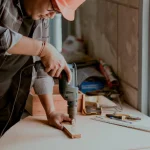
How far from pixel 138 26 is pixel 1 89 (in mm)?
711

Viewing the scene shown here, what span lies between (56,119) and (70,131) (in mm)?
133

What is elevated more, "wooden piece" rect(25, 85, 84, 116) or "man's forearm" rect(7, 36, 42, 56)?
"man's forearm" rect(7, 36, 42, 56)

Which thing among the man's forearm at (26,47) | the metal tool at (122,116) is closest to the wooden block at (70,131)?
the metal tool at (122,116)

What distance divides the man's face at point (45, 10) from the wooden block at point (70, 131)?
48 cm

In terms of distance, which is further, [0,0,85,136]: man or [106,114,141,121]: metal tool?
[106,114,141,121]: metal tool

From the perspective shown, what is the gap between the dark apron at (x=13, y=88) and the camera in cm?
214

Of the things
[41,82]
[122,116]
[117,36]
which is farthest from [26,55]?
[117,36]

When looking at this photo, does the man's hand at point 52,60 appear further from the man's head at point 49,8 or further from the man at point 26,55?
the man's head at point 49,8

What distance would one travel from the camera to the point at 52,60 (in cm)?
187

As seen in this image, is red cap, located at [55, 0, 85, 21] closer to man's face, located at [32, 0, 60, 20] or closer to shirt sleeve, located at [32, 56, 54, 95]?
man's face, located at [32, 0, 60, 20]

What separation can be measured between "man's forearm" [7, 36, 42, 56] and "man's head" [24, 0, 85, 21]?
16 cm

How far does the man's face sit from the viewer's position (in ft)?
6.07

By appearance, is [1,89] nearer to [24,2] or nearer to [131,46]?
[24,2]

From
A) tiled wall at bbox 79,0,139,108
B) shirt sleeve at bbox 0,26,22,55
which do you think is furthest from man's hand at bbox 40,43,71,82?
tiled wall at bbox 79,0,139,108
